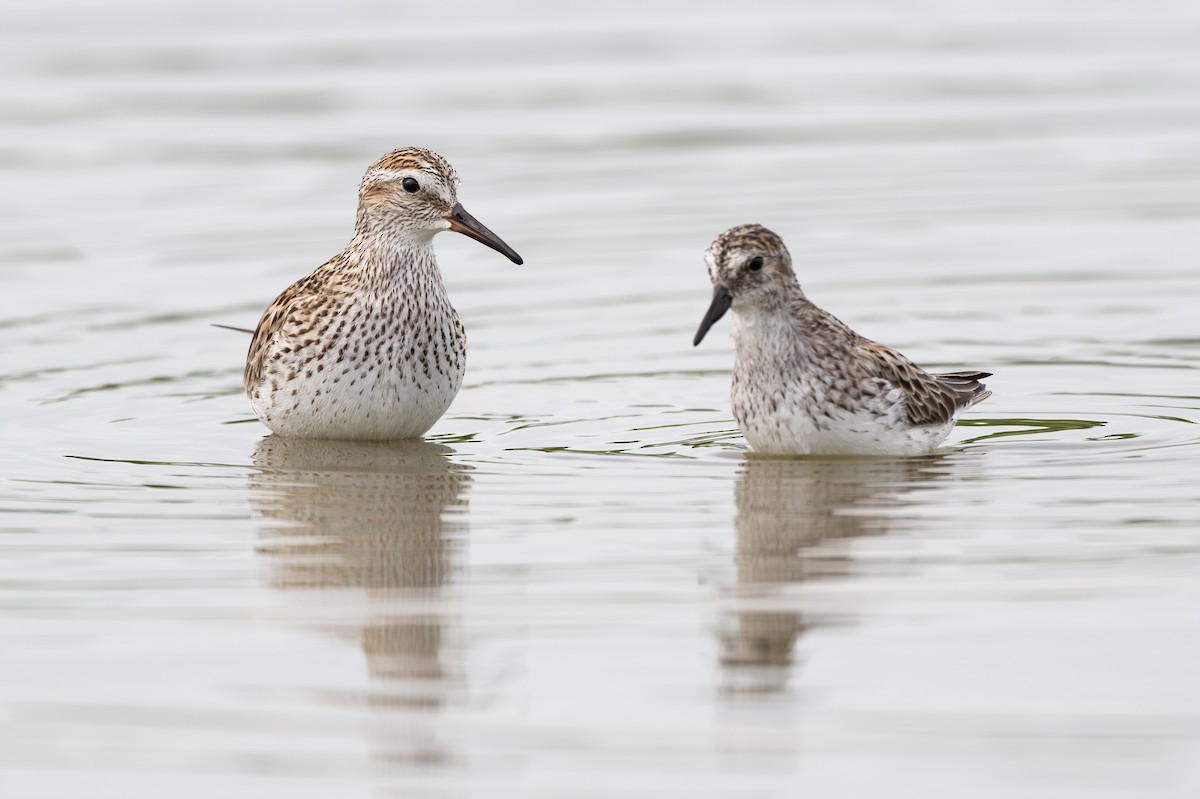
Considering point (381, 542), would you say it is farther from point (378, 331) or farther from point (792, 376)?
point (792, 376)

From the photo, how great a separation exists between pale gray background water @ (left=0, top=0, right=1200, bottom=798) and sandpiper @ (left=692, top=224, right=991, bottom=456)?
0.30 meters

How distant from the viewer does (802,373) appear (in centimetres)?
1334

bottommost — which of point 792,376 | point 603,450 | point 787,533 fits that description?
point 787,533

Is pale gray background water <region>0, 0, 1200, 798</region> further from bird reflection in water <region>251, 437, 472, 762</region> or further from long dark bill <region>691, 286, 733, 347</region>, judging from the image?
long dark bill <region>691, 286, 733, 347</region>

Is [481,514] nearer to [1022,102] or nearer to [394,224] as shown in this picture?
[394,224]

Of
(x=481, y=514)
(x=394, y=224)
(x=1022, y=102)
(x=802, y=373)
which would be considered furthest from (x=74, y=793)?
(x=1022, y=102)

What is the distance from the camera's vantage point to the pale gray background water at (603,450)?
8891 mm

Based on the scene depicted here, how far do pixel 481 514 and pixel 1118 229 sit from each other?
1034cm

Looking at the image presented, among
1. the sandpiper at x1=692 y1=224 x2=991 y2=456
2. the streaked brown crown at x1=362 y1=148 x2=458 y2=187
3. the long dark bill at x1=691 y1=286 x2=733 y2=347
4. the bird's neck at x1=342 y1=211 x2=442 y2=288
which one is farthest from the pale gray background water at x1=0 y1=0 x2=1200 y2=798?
the streaked brown crown at x1=362 y1=148 x2=458 y2=187

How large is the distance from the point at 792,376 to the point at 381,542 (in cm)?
282

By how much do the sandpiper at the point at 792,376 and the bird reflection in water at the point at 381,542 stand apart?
1823 millimetres

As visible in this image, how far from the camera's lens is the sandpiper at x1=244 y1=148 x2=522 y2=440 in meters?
14.3

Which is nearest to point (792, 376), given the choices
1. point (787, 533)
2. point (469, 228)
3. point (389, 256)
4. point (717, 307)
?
point (717, 307)

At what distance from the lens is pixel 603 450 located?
45.8 feet
